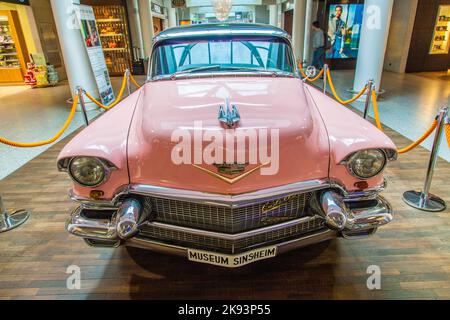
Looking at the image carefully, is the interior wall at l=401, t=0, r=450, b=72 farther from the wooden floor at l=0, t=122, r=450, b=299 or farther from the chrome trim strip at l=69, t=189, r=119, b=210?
the chrome trim strip at l=69, t=189, r=119, b=210

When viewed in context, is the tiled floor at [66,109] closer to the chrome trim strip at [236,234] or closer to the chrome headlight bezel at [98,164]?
the chrome headlight bezel at [98,164]

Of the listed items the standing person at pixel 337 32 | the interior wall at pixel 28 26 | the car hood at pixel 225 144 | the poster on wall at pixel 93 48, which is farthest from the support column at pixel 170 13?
the car hood at pixel 225 144

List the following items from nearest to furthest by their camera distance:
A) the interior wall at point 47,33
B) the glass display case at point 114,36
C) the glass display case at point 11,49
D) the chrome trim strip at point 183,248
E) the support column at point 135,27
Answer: the chrome trim strip at point 183,248
the glass display case at point 11,49
the interior wall at point 47,33
the glass display case at point 114,36
the support column at point 135,27

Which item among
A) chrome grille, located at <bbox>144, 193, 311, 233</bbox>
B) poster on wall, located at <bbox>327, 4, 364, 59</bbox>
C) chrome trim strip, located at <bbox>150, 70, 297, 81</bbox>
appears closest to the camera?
chrome grille, located at <bbox>144, 193, 311, 233</bbox>

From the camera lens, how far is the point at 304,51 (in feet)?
41.5

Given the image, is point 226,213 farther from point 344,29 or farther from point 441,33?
point 441,33

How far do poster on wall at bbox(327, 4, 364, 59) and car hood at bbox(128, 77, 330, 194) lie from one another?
38.4 ft

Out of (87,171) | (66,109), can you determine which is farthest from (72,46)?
(87,171)

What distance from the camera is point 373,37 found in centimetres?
671

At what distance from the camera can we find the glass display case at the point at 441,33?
10805 millimetres

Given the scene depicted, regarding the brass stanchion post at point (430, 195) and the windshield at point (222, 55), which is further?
the brass stanchion post at point (430, 195)

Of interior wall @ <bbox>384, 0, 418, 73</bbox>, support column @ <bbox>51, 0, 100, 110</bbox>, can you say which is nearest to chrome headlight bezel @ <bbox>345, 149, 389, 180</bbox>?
support column @ <bbox>51, 0, 100, 110</bbox>

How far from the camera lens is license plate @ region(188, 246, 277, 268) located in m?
1.80
